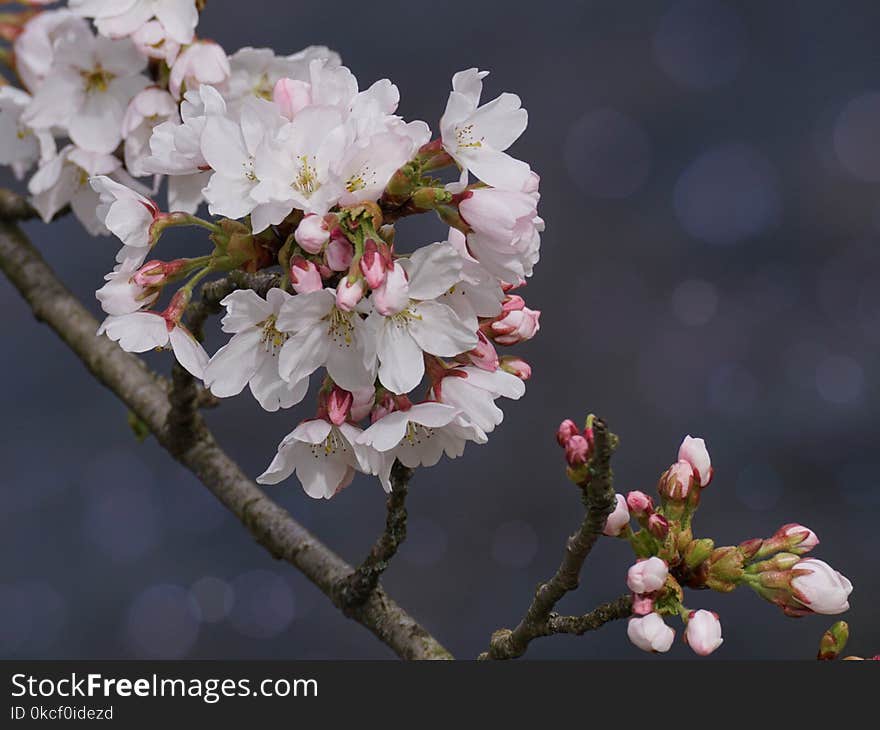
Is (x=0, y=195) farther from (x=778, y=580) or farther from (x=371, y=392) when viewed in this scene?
(x=778, y=580)

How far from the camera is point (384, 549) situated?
3.93 ft

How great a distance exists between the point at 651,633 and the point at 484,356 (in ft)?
0.95

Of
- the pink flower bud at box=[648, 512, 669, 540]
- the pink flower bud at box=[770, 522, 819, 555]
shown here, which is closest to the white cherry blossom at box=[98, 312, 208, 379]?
the pink flower bud at box=[648, 512, 669, 540]

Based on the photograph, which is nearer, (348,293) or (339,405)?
(348,293)

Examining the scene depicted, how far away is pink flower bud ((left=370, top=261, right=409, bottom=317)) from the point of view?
87 centimetres

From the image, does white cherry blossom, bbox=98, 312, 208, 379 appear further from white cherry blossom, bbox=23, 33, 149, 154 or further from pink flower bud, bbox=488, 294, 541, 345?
white cherry blossom, bbox=23, 33, 149, 154

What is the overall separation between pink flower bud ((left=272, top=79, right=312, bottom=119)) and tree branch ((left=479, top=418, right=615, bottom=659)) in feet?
1.27

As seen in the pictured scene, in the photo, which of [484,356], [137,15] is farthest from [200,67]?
[484,356]

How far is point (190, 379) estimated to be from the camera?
4.79 feet

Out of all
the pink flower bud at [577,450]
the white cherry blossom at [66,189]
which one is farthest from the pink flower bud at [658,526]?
the white cherry blossom at [66,189]

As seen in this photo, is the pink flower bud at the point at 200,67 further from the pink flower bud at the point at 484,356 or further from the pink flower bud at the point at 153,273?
the pink flower bud at the point at 484,356

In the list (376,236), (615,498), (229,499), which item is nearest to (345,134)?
(376,236)

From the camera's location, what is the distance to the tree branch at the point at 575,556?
915 mm

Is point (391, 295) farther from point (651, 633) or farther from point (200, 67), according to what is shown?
point (200, 67)
